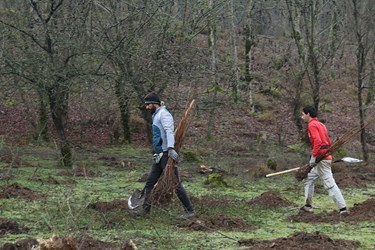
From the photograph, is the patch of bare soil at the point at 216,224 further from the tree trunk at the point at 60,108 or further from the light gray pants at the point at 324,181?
the tree trunk at the point at 60,108

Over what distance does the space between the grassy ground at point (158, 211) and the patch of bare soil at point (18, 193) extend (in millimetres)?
229

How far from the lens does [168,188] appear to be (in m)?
10.5

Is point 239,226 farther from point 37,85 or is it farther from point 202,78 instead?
point 202,78

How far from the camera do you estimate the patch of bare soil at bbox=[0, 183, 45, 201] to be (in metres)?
12.1

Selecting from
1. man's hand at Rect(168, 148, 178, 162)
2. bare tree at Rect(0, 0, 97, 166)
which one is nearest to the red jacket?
man's hand at Rect(168, 148, 178, 162)

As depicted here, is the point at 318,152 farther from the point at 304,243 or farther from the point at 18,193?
the point at 18,193

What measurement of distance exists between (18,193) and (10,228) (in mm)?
3151

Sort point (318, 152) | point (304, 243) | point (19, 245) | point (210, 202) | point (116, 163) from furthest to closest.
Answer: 1. point (116, 163)
2. point (210, 202)
3. point (318, 152)
4. point (304, 243)
5. point (19, 245)

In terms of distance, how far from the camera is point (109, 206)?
36.3ft

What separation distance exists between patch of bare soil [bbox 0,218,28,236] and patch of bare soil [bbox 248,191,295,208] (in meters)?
4.53

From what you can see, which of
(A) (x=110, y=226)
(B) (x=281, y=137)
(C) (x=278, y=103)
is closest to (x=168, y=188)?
(A) (x=110, y=226)

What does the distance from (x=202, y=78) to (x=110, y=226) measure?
9.58 metres

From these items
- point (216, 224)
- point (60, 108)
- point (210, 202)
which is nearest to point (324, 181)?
point (210, 202)

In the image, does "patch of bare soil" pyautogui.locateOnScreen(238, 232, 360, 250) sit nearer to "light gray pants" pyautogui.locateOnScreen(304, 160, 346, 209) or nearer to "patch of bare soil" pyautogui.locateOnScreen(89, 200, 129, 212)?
"light gray pants" pyautogui.locateOnScreen(304, 160, 346, 209)
